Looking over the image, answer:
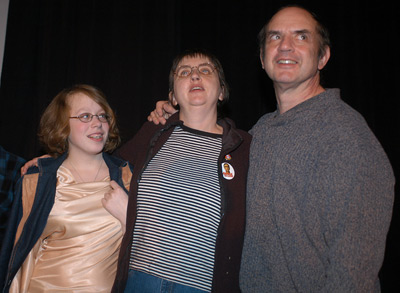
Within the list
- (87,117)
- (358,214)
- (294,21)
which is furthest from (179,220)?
(294,21)

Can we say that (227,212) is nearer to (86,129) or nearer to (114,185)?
(114,185)

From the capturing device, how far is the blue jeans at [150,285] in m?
1.32

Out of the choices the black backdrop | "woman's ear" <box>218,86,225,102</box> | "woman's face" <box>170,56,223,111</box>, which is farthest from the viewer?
the black backdrop

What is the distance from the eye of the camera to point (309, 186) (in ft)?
3.95

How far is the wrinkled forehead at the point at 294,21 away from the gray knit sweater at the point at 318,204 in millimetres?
422

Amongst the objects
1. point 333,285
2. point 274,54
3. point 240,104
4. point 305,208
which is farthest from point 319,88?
point 240,104

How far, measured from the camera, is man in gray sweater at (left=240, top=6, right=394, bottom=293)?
1.03 m

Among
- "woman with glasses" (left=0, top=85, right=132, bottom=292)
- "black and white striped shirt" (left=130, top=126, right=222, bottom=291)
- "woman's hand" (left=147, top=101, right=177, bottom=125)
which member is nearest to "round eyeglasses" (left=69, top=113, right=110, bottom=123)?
"woman with glasses" (left=0, top=85, right=132, bottom=292)

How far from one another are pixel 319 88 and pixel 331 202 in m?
0.73

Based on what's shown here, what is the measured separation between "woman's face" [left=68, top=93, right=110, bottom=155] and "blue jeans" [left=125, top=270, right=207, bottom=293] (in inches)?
31.0

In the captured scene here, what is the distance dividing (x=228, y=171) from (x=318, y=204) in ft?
1.65

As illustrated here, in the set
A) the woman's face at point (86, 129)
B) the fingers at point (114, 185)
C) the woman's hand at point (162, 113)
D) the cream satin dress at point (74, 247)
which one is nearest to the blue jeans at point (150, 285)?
the cream satin dress at point (74, 247)

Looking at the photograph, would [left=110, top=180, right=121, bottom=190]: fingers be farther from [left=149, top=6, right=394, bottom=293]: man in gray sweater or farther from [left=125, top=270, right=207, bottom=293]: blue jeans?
[left=149, top=6, right=394, bottom=293]: man in gray sweater

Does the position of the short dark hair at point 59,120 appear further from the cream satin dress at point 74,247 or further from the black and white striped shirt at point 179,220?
the black and white striped shirt at point 179,220
